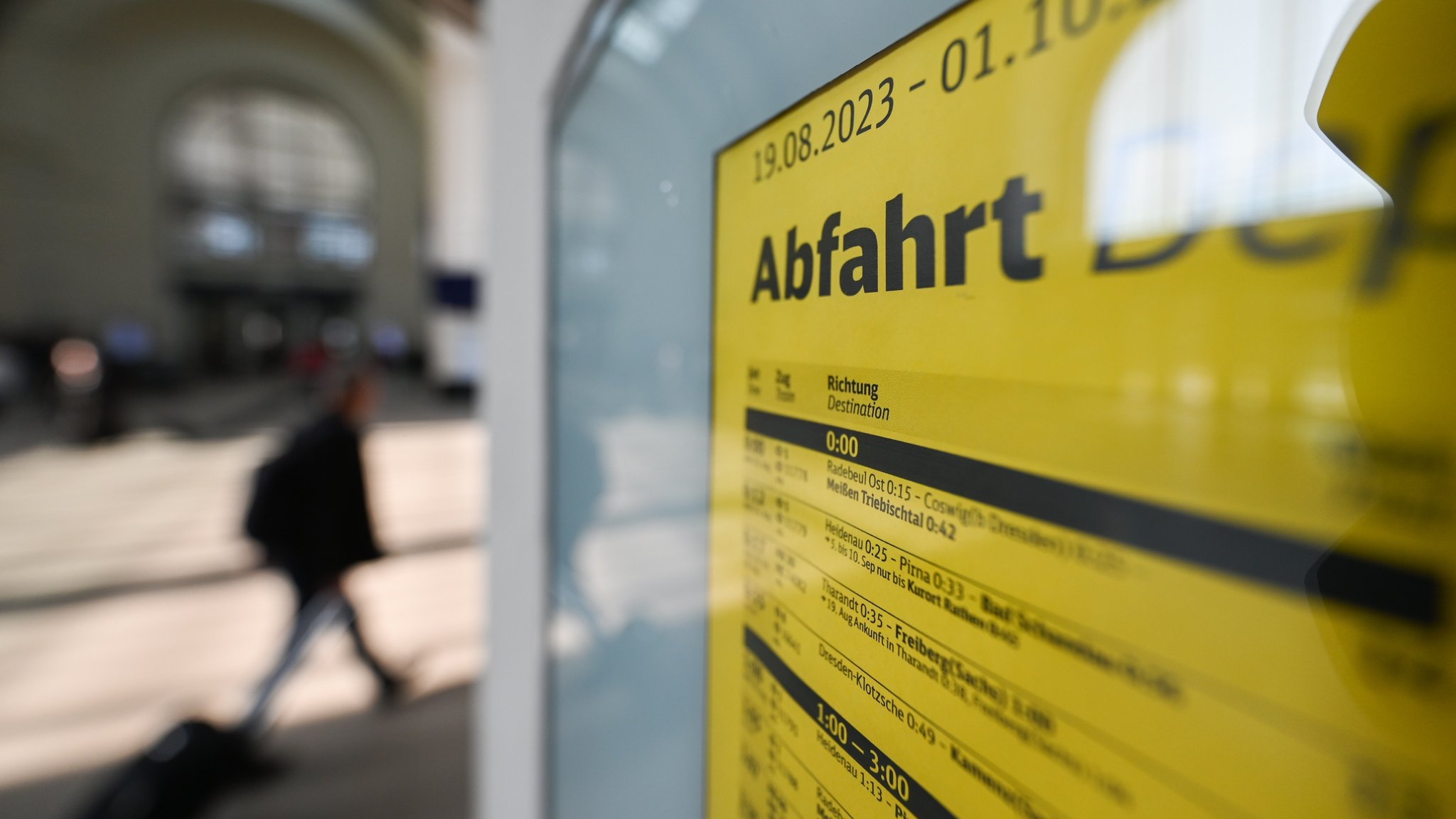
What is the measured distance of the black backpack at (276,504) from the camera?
1736mm

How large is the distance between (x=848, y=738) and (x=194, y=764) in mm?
1820

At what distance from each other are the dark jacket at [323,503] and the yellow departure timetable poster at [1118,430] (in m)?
1.91


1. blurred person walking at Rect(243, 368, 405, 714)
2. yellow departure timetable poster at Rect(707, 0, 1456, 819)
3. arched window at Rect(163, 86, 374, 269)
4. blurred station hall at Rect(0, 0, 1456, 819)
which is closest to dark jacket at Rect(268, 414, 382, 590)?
blurred person walking at Rect(243, 368, 405, 714)

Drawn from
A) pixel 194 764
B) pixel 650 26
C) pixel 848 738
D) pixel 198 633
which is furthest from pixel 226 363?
pixel 848 738

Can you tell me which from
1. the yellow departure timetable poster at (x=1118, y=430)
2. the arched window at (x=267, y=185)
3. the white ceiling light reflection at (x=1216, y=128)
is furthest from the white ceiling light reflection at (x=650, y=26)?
the arched window at (x=267, y=185)

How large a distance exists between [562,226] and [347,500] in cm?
166

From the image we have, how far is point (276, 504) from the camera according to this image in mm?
1749

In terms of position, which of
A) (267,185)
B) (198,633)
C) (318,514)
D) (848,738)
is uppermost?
(267,185)

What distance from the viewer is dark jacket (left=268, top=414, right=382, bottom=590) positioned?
178 centimetres

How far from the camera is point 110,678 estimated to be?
214 cm

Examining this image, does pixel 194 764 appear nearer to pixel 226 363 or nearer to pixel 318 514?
pixel 318 514

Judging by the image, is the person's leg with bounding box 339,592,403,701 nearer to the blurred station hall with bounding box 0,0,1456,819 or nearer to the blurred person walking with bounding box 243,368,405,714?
the blurred person walking with bounding box 243,368,405,714

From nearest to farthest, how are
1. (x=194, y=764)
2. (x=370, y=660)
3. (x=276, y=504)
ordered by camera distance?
(x=194, y=764) → (x=276, y=504) → (x=370, y=660)

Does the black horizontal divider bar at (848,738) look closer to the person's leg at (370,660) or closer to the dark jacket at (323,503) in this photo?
the dark jacket at (323,503)
